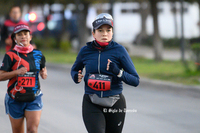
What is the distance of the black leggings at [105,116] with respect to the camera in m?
3.77

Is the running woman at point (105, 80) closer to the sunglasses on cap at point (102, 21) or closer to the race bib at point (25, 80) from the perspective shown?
the sunglasses on cap at point (102, 21)

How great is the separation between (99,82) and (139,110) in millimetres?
4360

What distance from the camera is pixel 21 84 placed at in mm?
4316

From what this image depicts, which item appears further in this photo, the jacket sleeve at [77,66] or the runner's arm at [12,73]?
the runner's arm at [12,73]

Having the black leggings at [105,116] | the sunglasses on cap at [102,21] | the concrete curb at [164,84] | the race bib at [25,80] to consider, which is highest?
the sunglasses on cap at [102,21]

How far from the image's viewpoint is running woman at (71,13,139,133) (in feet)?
12.4

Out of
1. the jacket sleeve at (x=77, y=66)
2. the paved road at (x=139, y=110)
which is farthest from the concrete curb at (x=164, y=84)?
the jacket sleeve at (x=77, y=66)

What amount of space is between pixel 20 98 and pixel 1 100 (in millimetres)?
4668

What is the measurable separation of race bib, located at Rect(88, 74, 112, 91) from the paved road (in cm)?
255

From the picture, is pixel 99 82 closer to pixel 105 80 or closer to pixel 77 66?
pixel 105 80

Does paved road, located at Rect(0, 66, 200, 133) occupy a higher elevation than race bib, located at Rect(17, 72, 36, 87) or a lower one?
lower

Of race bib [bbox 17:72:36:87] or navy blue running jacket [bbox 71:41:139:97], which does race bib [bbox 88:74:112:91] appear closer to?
navy blue running jacket [bbox 71:41:139:97]

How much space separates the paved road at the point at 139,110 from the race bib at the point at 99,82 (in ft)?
8.37

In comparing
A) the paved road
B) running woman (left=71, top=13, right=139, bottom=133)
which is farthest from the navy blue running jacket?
the paved road
